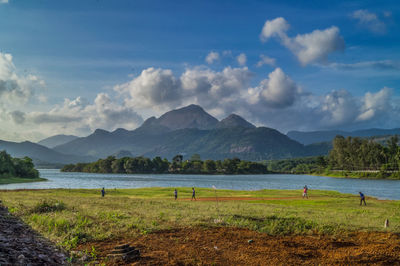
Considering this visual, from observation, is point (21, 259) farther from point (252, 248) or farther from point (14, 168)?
point (14, 168)

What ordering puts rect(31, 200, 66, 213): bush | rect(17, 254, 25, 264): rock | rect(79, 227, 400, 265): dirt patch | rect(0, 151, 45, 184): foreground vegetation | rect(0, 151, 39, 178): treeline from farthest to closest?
rect(0, 151, 39, 178): treeline
rect(0, 151, 45, 184): foreground vegetation
rect(31, 200, 66, 213): bush
rect(79, 227, 400, 265): dirt patch
rect(17, 254, 25, 264): rock

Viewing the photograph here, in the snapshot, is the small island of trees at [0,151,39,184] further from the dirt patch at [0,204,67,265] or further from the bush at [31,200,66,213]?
the dirt patch at [0,204,67,265]

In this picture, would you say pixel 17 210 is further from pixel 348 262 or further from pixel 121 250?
pixel 348 262

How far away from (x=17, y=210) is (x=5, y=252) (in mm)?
15145

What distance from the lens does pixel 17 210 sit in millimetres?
24406

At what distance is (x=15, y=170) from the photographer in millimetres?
146500

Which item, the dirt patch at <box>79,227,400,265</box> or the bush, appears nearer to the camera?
the dirt patch at <box>79,227,400,265</box>

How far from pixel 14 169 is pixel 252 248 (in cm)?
15585

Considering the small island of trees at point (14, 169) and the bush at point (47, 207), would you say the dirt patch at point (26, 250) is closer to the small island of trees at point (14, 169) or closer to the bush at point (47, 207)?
the bush at point (47, 207)

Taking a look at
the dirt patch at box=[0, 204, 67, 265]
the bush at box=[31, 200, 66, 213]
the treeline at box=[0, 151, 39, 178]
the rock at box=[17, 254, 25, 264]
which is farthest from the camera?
the treeline at box=[0, 151, 39, 178]

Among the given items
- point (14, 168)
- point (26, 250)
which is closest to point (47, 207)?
point (26, 250)

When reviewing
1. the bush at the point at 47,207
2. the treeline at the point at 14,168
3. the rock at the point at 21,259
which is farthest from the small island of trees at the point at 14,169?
the rock at the point at 21,259

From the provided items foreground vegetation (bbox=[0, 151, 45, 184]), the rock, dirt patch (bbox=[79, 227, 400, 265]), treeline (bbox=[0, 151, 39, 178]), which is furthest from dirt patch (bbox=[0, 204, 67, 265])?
treeline (bbox=[0, 151, 39, 178])

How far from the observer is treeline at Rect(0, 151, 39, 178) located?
133 m
